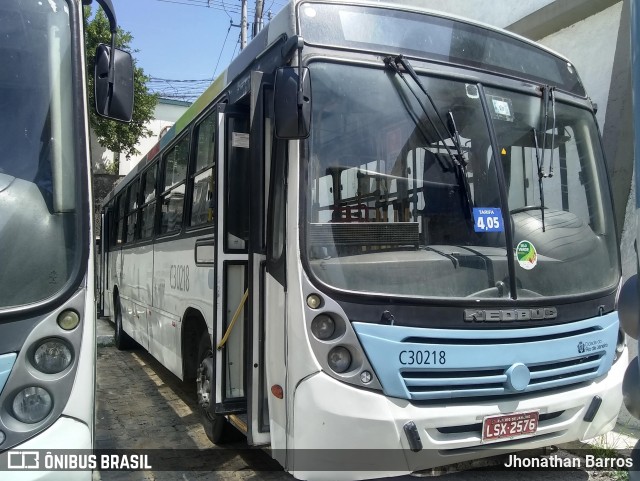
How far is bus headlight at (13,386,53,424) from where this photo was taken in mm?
2227

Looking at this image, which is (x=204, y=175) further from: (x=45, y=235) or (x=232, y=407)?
(x=45, y=235)

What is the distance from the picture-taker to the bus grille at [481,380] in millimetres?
3027

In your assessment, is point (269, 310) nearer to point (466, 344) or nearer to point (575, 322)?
point (466, 344)

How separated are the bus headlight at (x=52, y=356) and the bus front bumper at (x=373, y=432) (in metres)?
1.19

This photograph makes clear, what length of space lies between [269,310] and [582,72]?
18.2ft

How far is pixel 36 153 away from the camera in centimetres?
254

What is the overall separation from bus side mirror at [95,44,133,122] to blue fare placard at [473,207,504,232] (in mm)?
2081

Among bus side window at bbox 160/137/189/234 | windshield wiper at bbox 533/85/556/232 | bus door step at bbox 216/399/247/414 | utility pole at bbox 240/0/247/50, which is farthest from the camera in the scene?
utility pole at bbox 240/0/247/50

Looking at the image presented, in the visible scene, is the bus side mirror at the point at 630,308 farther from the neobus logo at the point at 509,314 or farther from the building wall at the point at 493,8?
the building wall at the point at 493,8

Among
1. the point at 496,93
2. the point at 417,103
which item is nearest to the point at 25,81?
the point at 417,103

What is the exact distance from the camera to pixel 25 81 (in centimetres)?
258

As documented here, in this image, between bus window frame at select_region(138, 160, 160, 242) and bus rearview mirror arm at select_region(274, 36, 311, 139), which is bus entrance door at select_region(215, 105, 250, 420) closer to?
bus rearview mirror arm at select_region(274, 36, 311, 139)

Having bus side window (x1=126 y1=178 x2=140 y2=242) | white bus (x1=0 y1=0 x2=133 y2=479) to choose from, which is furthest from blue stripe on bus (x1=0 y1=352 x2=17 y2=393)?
bus side window (x1=126 y1=178 x2=140 y2=242)

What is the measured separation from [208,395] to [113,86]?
267 centimetres
